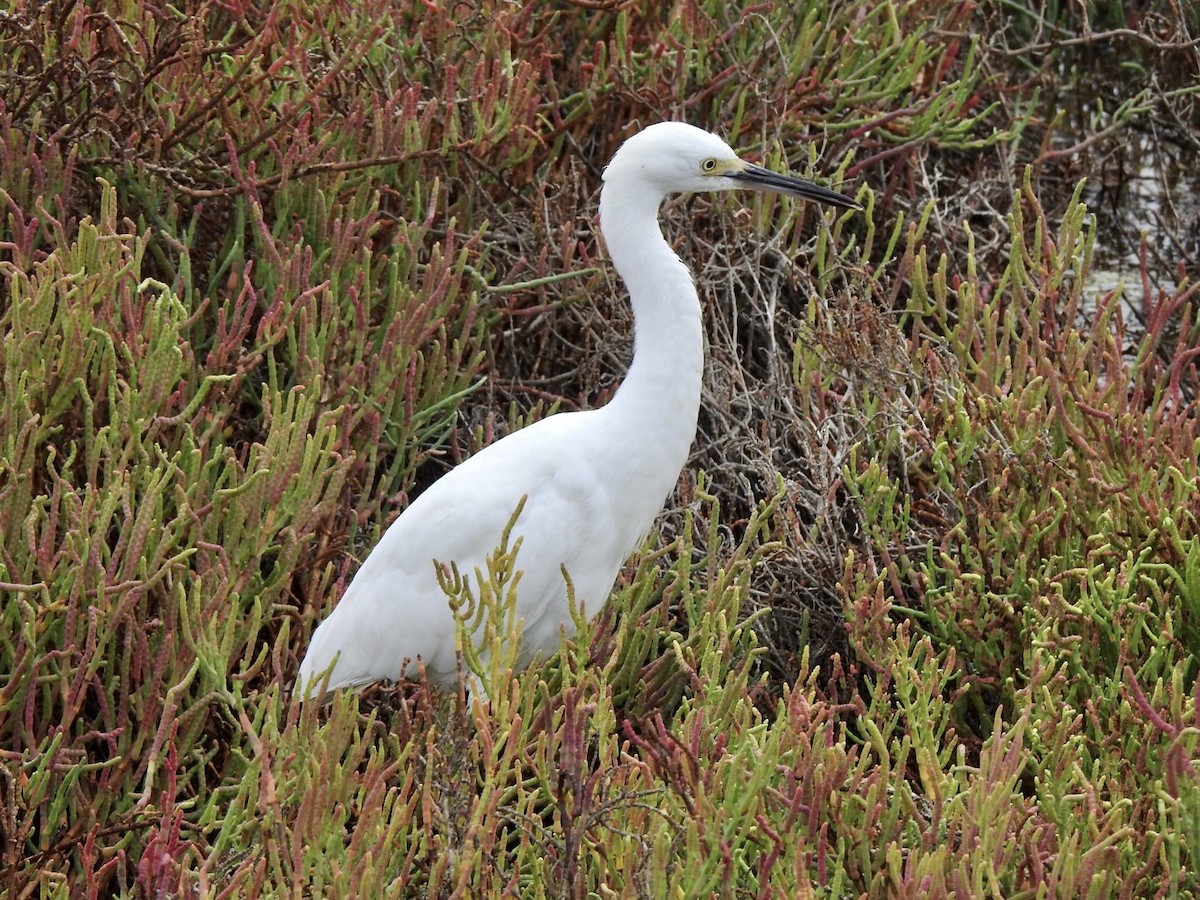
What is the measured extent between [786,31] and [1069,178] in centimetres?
100

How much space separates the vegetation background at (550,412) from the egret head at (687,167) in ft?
0.99

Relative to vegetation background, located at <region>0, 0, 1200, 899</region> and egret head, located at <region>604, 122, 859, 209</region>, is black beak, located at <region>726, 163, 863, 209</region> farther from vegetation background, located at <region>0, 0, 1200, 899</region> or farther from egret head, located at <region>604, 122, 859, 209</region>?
vegetation background, located at <region>0, 0, 1200, 899</region>

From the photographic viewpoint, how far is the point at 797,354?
3.02m

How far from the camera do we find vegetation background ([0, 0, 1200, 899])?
1867 mm

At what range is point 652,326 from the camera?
102 inches

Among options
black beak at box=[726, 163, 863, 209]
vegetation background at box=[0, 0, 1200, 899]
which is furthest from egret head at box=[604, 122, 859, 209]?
vegetation background at box=[0, 0, 1200, 899]

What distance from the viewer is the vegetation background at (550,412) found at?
6.13 feet

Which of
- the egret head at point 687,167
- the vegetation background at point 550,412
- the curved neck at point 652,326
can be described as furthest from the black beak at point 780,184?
the vegetation background at point 550,412

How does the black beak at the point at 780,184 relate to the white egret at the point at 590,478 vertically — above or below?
above

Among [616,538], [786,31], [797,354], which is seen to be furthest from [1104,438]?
[786,31]

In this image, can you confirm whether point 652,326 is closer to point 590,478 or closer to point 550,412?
point 590,478

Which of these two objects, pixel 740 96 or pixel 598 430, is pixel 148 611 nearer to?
pixel 598 430

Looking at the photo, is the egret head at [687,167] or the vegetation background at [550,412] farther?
the egret head at [687,167]

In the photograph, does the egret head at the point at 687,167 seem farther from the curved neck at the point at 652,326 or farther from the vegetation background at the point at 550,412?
the vegetation background at the point at 550,412
